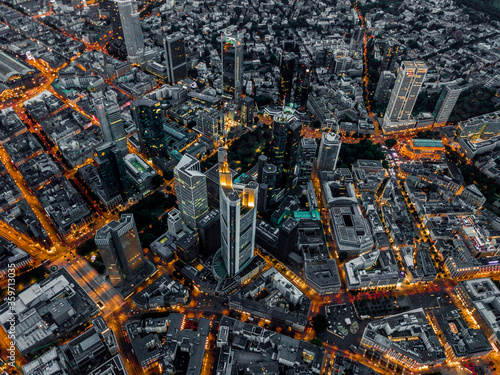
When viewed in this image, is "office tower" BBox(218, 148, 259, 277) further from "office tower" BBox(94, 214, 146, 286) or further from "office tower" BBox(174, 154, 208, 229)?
"office tower" BBox(94, 214, 146, 286)

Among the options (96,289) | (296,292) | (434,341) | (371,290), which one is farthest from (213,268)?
(434,341)

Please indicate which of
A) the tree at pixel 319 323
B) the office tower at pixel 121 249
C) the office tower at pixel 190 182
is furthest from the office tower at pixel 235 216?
the tree at pixel 319 323

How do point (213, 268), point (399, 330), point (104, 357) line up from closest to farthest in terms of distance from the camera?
point (104, 357) < point (399, 330) < point (213, 268)

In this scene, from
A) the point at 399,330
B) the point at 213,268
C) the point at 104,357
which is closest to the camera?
the point at 104,357

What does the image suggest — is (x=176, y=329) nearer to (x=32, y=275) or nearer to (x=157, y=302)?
(x=157, y=302)

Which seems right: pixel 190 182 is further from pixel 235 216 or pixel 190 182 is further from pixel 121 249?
pixel 121 249

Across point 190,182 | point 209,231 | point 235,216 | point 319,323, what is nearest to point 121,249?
point 209,231

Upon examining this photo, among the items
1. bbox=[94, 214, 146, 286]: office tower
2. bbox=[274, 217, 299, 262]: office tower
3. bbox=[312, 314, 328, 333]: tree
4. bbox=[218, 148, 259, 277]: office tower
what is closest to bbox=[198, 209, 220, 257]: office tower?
bbox=[218, 148, 259, 277]: office tower

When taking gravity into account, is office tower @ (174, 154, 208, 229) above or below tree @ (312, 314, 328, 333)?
above
